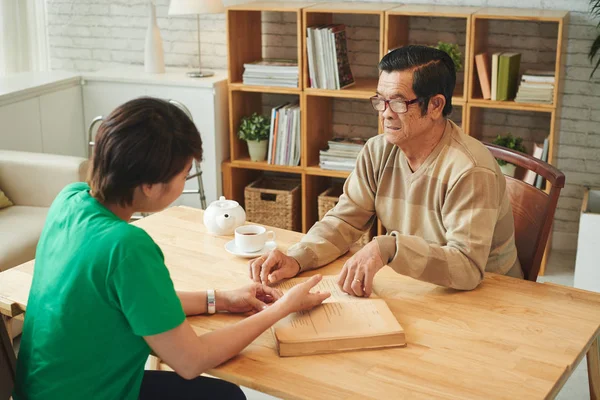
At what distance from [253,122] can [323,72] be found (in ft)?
1.53

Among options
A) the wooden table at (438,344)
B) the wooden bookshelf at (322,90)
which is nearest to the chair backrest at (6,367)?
the wooden table at (438,344)

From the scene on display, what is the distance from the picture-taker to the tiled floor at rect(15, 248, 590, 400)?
276cm

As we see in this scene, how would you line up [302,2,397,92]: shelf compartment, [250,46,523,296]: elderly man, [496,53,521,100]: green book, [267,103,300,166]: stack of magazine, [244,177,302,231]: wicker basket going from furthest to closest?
[244,177,302,231]: wicker basket → [267,103,300,166]: stack of magazine → [302,2,397,92]: shelf compartment → [496,53,521,100]: green book → [250,46,523,296]: elderly man

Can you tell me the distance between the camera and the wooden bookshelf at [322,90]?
352 centimetres

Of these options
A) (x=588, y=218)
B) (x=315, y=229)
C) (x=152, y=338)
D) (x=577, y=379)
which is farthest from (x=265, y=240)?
(x=588, y=218)

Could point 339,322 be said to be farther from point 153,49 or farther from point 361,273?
point 153,49

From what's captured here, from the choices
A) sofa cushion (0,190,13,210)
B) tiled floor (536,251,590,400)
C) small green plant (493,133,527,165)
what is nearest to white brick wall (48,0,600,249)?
tiled floor (536,251,590,400)

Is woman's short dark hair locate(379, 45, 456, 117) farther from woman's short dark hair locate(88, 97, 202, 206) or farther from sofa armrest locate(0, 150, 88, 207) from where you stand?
sofa armrest locate(0, 150, 88, 207)

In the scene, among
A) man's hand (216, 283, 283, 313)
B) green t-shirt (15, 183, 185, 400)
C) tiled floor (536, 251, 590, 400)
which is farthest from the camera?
tiled floor (536, 251, 590, 400)

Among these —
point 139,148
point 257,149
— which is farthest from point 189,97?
point 139,148

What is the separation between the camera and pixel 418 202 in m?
2.06

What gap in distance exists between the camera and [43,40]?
15.5ft

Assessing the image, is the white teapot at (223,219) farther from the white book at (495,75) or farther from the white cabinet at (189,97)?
the white cabinet at (189,97)

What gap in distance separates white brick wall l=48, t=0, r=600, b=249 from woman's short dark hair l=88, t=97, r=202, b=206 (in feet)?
8.81
